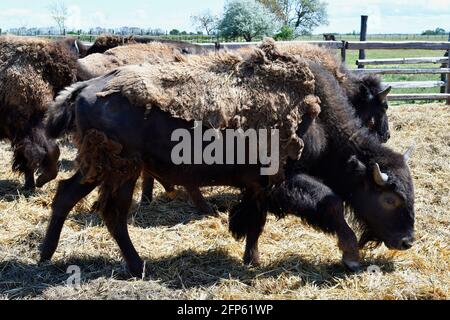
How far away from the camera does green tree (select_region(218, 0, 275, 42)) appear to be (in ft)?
133

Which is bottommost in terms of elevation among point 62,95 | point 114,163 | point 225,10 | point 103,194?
point 103,194

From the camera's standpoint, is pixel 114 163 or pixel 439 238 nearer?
pixel 114 163

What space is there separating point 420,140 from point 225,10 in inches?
1359

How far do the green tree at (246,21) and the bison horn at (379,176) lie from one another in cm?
3583

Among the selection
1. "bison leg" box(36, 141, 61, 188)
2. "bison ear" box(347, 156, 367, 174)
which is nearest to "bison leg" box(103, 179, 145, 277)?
"bison ear" box(347, 156, 367, 174)

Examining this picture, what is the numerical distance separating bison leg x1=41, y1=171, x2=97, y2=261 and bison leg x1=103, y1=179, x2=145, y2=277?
12.2 inches

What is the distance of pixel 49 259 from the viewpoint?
195 inches

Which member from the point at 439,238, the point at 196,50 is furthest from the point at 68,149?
the point at 439,238

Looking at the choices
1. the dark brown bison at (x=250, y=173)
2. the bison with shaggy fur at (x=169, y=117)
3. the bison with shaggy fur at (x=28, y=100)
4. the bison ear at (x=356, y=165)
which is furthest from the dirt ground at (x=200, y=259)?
the bison ear at (x=356, y=165)

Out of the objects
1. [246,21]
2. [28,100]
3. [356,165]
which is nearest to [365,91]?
[356,165]

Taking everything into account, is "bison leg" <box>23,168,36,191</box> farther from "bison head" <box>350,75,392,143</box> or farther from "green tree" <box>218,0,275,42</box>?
"green tree" <box>218,0,275,42</box>

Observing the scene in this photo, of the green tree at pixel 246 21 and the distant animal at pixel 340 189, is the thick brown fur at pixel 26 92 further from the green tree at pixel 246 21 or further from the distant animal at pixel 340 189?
the green tree at pixel 246 21
